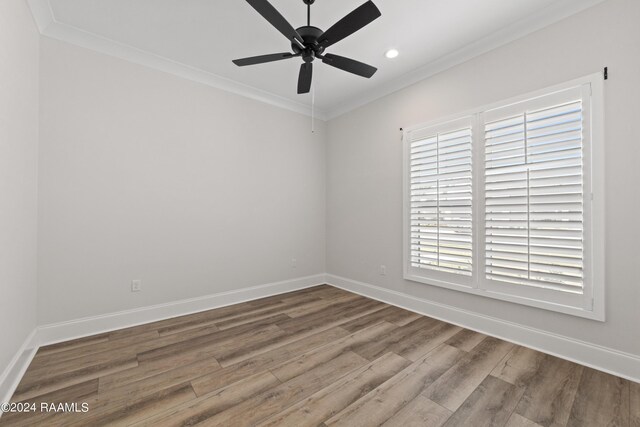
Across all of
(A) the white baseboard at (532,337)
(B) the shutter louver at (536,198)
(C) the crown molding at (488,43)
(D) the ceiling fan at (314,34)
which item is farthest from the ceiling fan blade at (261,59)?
(A) the white baseboard at (532,337)

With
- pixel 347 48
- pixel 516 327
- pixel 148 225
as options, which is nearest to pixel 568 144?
pixel 516 327

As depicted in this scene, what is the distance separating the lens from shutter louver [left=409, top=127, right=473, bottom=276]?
9.31 feet

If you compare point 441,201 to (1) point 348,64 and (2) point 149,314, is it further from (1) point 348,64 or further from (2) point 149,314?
(2) point 149,314

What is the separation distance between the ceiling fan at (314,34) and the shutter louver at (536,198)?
1488mm

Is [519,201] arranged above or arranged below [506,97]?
below

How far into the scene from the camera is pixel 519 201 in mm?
2432

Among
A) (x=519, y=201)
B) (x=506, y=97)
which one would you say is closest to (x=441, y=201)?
(x=519, y=201)

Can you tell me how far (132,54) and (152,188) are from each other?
1.41 meters

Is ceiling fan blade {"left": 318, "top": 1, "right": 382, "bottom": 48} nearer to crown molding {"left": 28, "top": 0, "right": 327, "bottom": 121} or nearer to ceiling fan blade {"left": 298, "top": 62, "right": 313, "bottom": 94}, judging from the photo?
ceiling fan blade {"left": 298, "top": 62, "right": 313, "bottom": 94}

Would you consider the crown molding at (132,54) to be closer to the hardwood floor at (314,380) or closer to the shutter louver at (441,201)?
the shutter louver at (441,201)

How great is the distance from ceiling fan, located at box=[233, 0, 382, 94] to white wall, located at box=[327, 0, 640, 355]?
1293 mm

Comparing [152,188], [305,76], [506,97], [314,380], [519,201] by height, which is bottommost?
[314,380]

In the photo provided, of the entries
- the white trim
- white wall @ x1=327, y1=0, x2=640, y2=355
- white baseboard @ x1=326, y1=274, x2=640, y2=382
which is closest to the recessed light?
white wall @ x1=327, y1=0, x2=640, y2=355

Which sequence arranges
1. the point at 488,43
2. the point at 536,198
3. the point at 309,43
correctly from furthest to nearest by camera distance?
the point at 488,43 → the point at 536,198 → the point at 309,43
